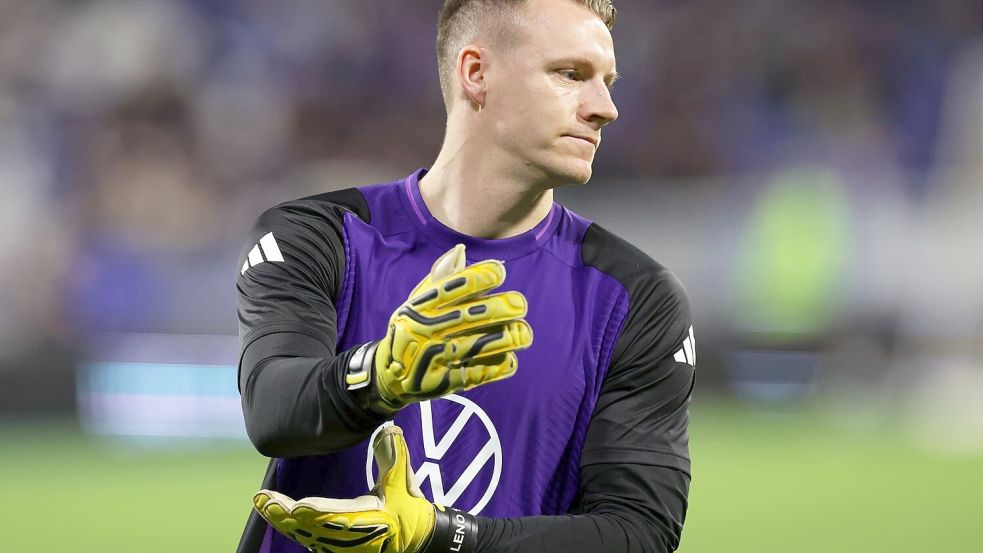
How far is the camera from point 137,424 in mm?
8805

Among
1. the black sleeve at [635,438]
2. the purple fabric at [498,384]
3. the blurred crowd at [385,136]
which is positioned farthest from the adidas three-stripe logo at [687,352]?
the blurred crowd at [385,136]

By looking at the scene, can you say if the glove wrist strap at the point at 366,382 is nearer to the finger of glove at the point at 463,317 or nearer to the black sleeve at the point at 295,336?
the black sleeve at the point at 295,336

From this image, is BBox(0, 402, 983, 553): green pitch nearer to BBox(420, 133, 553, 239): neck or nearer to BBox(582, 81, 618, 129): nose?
BBox(420, 133, 553, 239): neck

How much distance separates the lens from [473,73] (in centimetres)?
318

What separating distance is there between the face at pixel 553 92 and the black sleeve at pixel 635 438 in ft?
1.14

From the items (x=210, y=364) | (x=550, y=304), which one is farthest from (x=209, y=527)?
(x=550, y=304)

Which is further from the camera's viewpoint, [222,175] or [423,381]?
[222,175]

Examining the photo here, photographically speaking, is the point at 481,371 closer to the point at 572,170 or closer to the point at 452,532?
the point at 452,532

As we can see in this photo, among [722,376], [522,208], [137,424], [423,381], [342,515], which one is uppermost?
[722,376]

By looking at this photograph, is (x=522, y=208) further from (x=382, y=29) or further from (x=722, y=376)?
(x=382, y=29)

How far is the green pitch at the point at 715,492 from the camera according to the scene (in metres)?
6.38

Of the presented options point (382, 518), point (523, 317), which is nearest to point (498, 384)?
point (523, 317)

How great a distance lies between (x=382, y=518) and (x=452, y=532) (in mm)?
240

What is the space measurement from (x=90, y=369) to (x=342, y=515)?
6714 millimetres
